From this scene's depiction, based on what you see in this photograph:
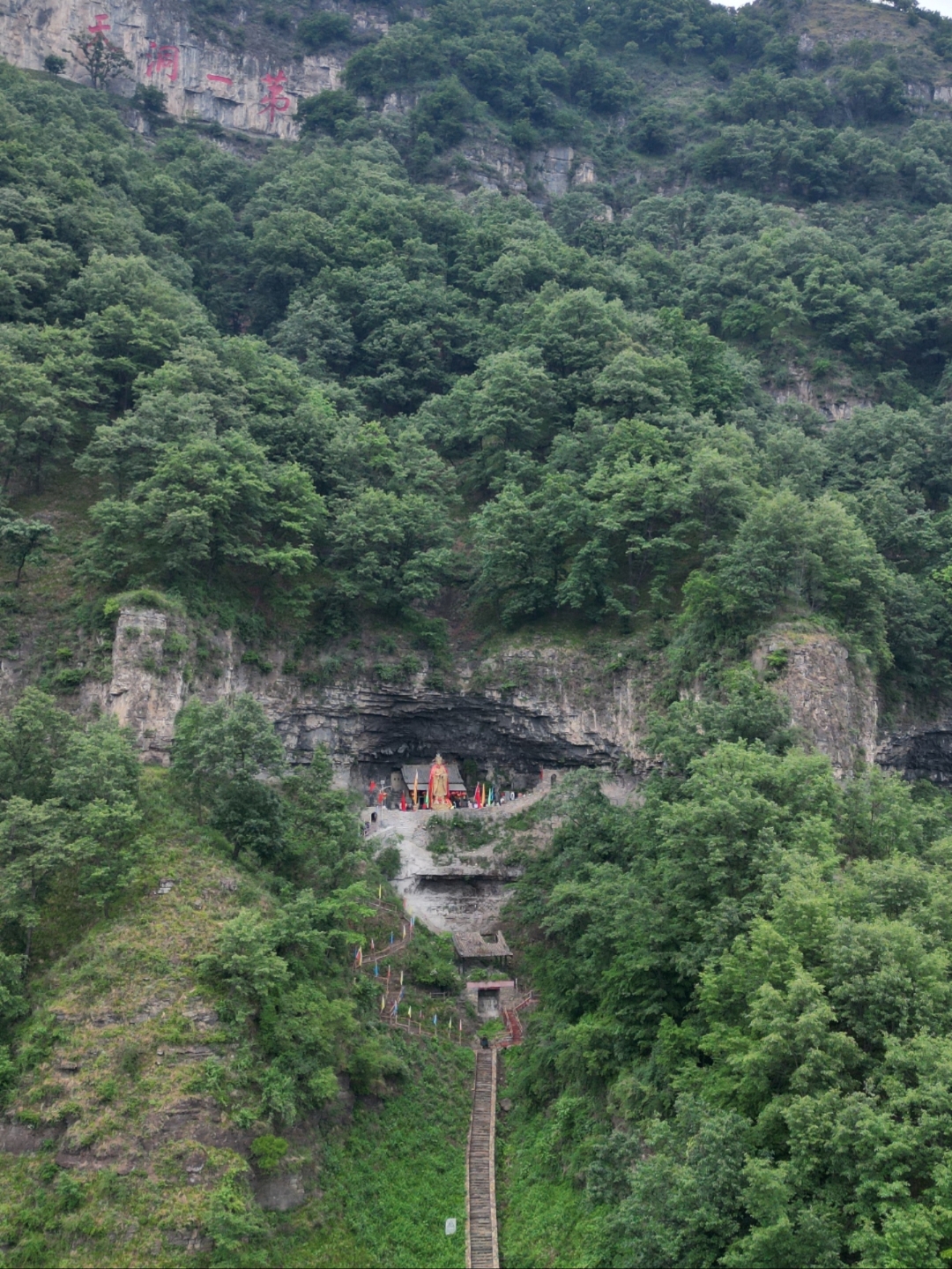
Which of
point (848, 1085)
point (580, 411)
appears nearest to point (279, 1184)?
point (848, 1085)

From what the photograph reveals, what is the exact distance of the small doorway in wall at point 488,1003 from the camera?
32.4 m

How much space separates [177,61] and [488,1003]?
6267 cm

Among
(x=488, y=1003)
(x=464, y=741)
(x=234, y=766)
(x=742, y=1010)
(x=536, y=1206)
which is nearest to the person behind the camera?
(x=742, y=1010)

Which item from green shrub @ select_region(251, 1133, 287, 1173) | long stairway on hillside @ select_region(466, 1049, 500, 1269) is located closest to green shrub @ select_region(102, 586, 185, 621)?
long stairway on hillside @ select_region(466, 1049, 500, 1269)

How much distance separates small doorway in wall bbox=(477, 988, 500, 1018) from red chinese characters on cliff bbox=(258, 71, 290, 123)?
59.2 metres

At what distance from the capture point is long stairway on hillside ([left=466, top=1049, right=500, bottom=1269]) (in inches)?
971

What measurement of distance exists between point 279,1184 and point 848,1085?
1213 cm

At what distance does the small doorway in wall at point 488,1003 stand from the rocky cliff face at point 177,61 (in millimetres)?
58328

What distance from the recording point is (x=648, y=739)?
31.7m

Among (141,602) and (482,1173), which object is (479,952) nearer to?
(482,1173)

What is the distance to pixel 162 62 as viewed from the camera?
70062 millimetres

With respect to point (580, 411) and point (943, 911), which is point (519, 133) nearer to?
point (580, 411)

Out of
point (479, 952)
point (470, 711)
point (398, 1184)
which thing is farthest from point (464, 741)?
point (398, 1184)

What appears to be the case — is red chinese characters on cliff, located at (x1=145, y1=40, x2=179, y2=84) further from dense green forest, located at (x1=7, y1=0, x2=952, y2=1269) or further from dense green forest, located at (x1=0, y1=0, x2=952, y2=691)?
dense green forest, located at (x1=0, y1=0, x2=952, y2=691)
